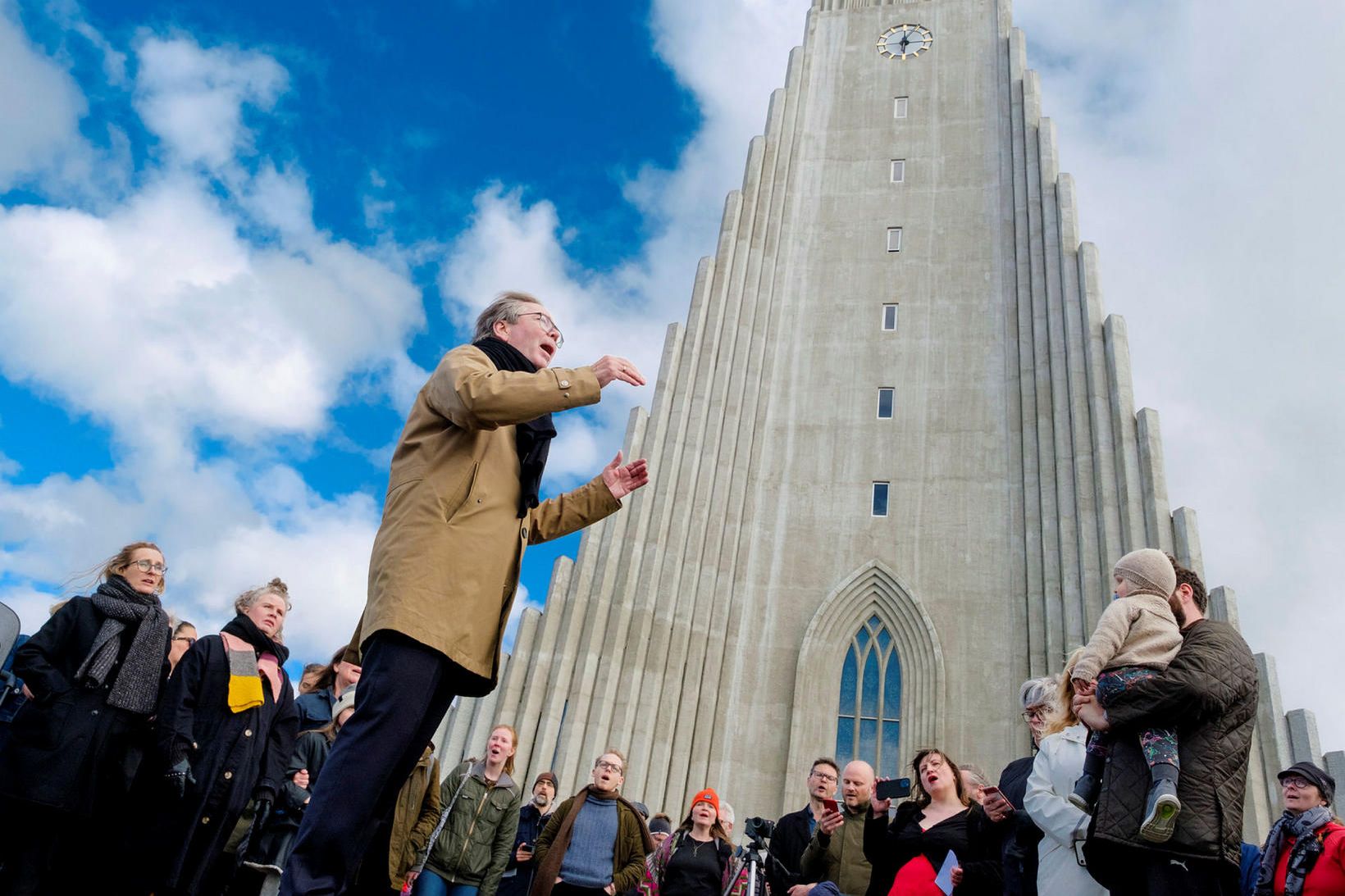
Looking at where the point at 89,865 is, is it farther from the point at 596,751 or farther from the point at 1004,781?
the point at 596,751

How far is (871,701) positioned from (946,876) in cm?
1163

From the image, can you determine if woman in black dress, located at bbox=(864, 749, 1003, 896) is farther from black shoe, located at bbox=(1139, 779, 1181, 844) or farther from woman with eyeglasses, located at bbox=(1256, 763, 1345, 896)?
black shoe, located at bbox=(1139, 779, 1181, 844)

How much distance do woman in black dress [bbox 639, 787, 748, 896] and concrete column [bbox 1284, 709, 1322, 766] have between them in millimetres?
9230

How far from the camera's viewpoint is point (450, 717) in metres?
15.8

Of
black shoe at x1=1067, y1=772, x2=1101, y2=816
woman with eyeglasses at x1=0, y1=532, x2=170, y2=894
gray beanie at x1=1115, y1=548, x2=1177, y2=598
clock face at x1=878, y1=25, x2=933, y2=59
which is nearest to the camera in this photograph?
black shoe at x1=1067, y1=772, x2=1101, y2=816

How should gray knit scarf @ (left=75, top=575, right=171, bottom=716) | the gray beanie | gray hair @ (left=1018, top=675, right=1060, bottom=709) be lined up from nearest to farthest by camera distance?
the gray beanie → gray knit scarf @ (left=75, top=575, right=171, bottom=716) → gray hair @ (left=1018, top=675, right=1060, bottom=709)

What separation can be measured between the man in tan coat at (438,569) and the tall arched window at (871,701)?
1395cm

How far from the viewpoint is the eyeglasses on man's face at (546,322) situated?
365 cm

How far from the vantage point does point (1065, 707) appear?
4812mm

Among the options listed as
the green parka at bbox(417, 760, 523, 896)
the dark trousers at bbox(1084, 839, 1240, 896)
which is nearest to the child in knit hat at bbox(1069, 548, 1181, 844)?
the dark trousers at bbox(1084, 839, 1240, 896)

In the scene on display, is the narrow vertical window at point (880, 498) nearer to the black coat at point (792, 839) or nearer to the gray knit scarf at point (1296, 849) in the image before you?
the black coat at point (792, 839)

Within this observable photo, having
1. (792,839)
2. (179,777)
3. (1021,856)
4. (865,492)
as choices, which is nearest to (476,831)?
(792,839)

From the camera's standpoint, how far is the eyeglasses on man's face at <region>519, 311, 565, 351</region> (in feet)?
12.0

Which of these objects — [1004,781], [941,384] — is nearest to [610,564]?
[941,384]
